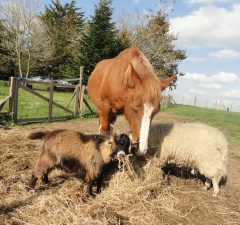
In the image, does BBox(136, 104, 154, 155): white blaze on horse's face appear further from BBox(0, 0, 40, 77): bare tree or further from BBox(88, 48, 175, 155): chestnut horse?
BBox(0, 0, 40, 77): bare tree

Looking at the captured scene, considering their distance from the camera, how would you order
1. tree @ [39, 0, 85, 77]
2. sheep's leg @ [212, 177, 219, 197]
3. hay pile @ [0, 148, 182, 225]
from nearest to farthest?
hay pile @ [0, 148, 182, 225] → sheep's leg @ [212, 177, 219, 197] → tree @ [39, 0, 85, 77]

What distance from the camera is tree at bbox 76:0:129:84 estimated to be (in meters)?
24.7

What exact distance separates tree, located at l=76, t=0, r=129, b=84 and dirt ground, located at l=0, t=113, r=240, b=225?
20.6 metres

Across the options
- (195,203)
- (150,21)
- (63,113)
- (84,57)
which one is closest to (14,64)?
(84,57)

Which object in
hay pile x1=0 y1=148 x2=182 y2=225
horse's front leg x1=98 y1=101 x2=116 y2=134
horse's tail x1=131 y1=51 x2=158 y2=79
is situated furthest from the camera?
horse's front leg x1=98 y1=101 x2=116 y2=134

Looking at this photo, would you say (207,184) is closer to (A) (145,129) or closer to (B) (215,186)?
(B) (215,186)

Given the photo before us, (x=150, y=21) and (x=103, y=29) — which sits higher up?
(x=150, y=21)

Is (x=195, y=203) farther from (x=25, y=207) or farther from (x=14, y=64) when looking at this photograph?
(x=14, y=64)

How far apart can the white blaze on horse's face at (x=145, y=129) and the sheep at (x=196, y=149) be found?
133 cm

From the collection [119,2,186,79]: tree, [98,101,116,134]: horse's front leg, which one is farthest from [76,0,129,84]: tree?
[98,101,116,134]: horse's front leg

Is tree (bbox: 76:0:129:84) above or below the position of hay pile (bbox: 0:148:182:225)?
above

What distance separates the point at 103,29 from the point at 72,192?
2368cm

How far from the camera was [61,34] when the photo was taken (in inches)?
1426

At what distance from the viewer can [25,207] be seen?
10.9 ft
